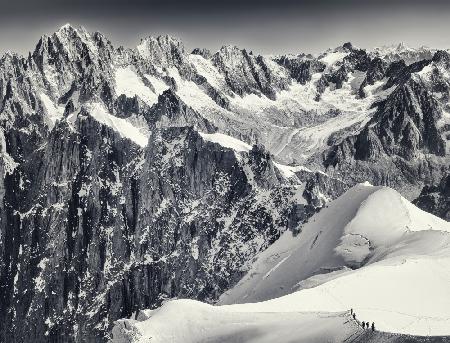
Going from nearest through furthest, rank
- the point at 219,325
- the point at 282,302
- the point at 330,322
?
1. the point at 330,322
2. the point at 219,325
3. the point at 282,302

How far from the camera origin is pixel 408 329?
155 meters

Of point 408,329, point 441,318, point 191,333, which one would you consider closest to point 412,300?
point 441,318

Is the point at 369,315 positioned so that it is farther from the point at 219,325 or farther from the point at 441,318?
the point at 219,325

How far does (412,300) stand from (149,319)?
5365 centimetres

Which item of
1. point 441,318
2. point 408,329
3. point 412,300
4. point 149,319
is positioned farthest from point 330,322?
point 149,319

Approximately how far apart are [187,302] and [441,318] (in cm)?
5389

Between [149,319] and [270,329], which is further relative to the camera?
[149,319]

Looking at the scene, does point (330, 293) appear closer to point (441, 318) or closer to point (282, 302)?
point (282, 302)

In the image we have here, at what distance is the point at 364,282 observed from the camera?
19950cm

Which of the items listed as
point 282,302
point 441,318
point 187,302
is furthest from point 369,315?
point 187,302

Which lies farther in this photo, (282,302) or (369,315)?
(282,302)

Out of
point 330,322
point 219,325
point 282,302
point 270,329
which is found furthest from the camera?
point 282,302

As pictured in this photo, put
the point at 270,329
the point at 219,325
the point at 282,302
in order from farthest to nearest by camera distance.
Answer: the point at 282,302 < the point at 219,325 < the point at 270,329

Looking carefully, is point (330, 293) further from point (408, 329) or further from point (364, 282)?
point (408, 329)
